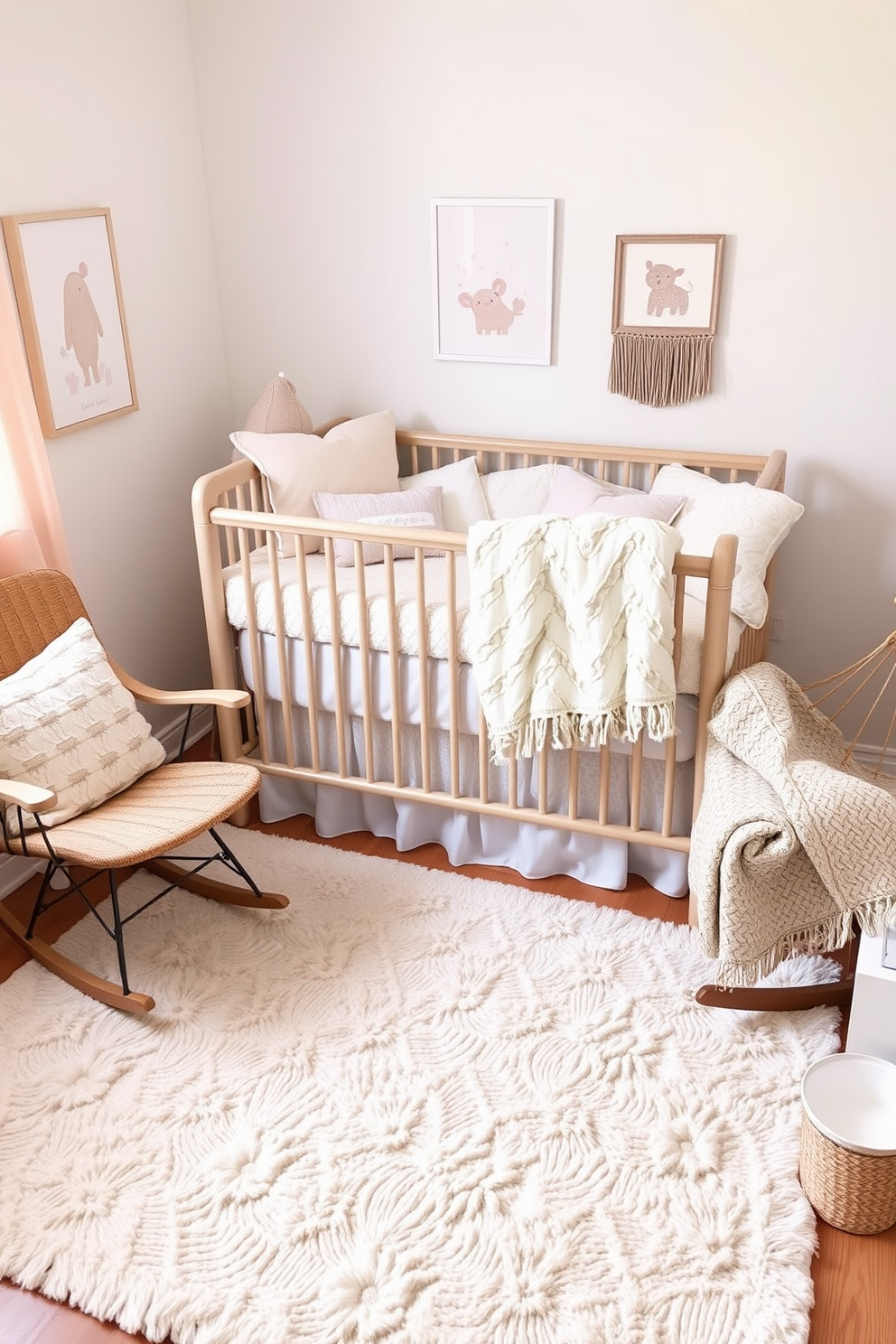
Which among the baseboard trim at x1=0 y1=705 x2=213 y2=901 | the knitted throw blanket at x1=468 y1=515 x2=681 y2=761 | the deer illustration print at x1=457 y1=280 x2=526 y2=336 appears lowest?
the baseboard trim at x1=0 y1=705 x2=213 y2=901

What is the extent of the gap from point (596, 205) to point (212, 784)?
1.73 m

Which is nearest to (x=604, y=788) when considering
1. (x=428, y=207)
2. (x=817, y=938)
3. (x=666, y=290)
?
(x=817, y=938)

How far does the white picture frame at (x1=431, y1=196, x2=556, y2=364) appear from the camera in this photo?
2.81 metres

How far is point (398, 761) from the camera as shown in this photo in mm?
2609

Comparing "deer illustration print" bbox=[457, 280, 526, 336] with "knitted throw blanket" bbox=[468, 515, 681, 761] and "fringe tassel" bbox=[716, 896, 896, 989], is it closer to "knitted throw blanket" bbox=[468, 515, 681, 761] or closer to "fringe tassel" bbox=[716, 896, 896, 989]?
"knitted throw blanket" bbox=[468, 515, 681, 761]

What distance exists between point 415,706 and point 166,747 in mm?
986

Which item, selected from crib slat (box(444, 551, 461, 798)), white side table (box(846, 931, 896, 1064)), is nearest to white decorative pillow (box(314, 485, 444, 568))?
crib slat (box(444, 551, 461, 798))

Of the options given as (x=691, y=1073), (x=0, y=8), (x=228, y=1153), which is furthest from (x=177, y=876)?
(x=0, y=8)

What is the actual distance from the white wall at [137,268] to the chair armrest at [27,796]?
884mm

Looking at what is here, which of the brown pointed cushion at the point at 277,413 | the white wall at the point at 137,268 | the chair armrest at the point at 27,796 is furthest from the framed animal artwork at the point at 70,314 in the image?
the chair armrest at the point at 27,796

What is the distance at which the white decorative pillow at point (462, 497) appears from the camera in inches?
116

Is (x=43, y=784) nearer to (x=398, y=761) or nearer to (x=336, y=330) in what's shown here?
(x=398, y=761)

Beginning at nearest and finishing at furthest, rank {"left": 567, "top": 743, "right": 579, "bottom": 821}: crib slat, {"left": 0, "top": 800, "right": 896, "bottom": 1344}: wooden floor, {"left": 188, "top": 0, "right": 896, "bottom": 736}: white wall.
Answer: {"left": 0, "top": 800, "right": 896, "bottom": 1344}: wooden floor < {"left": 567, "top": 743, "right": 579, "bottom": 821}: crib slat < {"left": 188, "top": 0, "right": 896, "bottom": 736}: white wall

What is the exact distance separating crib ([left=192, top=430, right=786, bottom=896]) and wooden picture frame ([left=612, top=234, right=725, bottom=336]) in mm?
323
